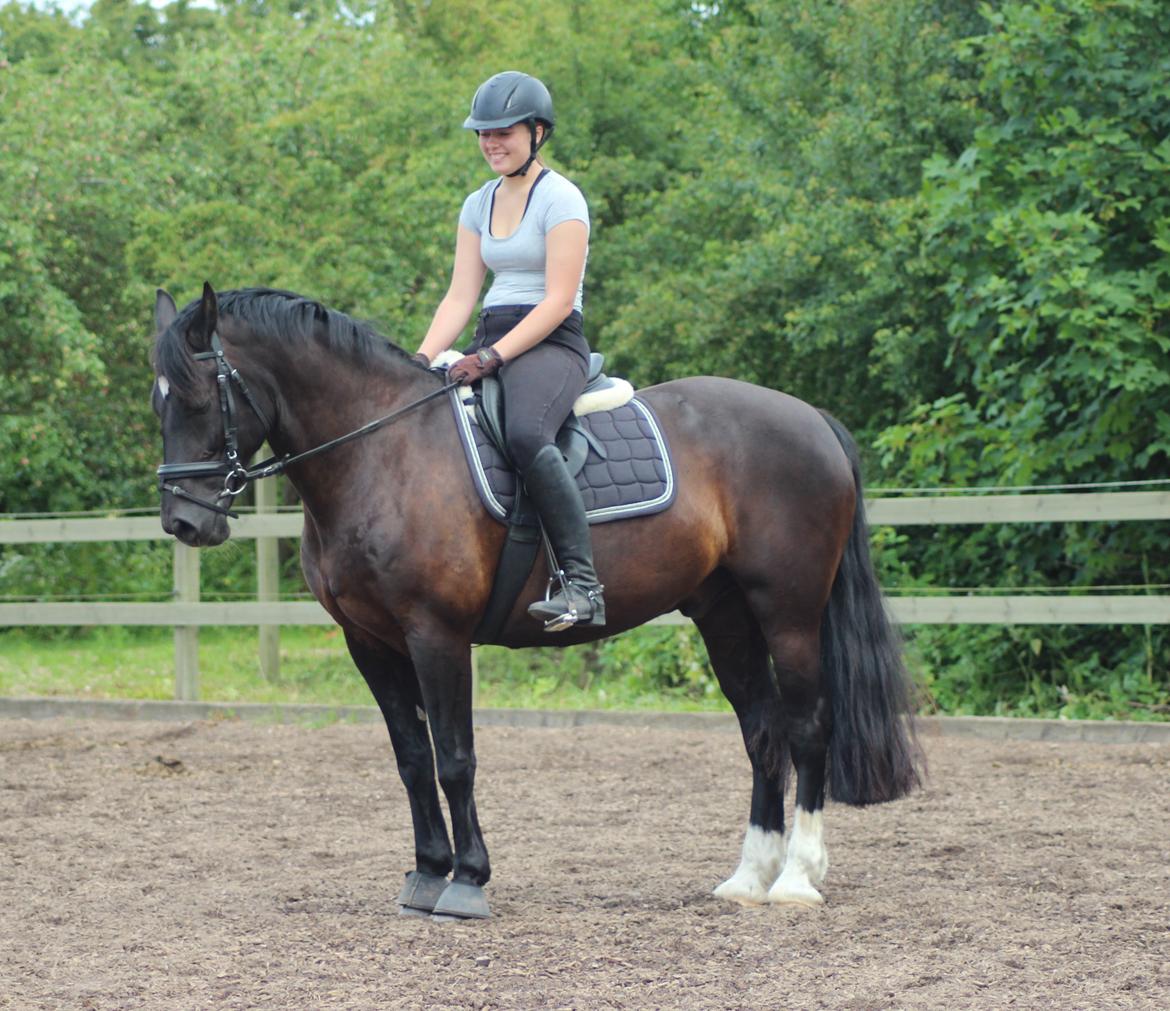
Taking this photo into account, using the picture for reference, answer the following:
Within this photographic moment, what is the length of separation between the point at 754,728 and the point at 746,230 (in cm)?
1003

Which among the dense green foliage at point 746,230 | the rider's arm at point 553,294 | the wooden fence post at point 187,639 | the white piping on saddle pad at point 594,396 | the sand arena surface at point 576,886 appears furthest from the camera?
the wooden fence post at point 187,639

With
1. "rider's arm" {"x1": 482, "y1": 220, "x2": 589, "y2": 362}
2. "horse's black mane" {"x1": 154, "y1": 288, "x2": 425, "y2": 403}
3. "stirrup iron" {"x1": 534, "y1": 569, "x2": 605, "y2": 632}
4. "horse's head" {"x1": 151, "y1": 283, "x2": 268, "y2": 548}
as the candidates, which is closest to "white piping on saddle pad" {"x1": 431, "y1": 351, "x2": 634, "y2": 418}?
"horse's black mane" {"x1": 154, "y1": 288, "x2": 425, "y2": 403}

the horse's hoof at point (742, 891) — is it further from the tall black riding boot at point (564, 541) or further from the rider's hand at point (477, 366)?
the rider's hand at point (477, 366)

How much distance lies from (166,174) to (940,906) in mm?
13254

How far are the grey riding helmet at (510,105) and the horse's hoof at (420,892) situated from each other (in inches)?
91.7

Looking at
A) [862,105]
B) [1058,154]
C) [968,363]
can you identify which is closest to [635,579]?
[1058,154]

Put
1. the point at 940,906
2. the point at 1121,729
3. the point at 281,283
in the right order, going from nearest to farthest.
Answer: the point at 940,906, the point at 1121,729, the point at 281,283

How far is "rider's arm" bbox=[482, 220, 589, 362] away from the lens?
14.4ft

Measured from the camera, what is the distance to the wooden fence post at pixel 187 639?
364 inches

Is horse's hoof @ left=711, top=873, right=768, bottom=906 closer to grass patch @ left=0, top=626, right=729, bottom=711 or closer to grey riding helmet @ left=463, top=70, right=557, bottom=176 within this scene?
grey riding helmet @ left=463, top=70, right=557, bottom=176

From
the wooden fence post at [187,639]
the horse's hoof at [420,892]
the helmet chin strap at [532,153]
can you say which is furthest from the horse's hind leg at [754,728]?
the wooden fence post at [187,639]

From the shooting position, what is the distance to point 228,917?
14.6 feet

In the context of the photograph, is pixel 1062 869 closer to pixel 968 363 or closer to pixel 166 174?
pixel 968 363

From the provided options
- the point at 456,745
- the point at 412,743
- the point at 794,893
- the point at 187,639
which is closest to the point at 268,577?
the point at 187,639
